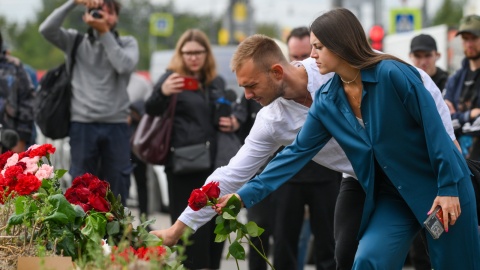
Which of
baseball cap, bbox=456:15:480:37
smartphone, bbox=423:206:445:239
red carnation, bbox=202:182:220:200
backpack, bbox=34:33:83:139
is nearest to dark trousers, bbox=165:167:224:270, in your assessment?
backpack, bbox=34:33:83:139

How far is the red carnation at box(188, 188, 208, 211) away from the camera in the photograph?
5594 mm

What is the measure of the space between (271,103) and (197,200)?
1.14 metres

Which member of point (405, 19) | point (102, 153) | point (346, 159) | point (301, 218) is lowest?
point (405, 19)

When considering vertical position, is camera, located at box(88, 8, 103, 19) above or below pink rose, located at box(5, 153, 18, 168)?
above

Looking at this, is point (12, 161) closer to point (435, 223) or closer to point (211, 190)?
point (211, 190)

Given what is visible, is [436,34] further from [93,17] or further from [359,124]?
[359,124]

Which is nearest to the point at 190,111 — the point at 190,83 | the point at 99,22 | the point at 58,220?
the point at 190,83

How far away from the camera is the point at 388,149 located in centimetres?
570

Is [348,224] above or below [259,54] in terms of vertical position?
below

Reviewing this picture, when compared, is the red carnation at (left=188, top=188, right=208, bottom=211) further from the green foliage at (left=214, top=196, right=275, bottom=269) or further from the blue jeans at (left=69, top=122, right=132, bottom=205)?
the blue jeans at (left=69, top=122, right=132, bottom=205)

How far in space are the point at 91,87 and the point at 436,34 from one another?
697cm

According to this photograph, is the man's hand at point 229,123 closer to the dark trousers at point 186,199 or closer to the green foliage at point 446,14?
the dark trousers at point 186,199

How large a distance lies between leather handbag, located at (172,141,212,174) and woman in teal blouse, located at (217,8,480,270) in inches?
133

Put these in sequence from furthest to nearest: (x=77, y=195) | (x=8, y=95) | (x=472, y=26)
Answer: (x=8, y=95)
(x=472, y=26)
(x=77, y=195)
